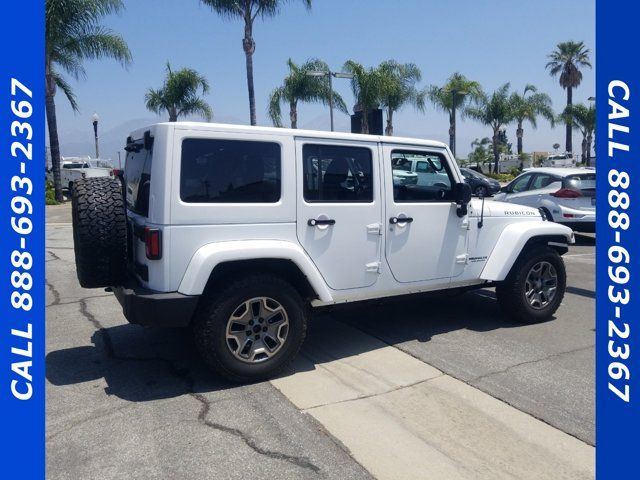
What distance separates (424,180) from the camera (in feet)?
16.8

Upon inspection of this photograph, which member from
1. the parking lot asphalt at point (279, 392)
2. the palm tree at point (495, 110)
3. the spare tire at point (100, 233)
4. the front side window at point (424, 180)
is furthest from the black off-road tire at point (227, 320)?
the palm tree at point (495, 110)

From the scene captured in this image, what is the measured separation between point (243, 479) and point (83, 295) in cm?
515

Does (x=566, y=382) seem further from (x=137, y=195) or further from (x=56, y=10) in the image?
(x=56, y=10)

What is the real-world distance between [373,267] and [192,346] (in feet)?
5.48

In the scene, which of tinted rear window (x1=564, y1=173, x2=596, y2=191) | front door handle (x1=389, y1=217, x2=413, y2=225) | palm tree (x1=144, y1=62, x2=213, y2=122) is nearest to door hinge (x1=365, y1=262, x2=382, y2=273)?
front door handle (x1=389, y1=217, x2=413, y2=225)

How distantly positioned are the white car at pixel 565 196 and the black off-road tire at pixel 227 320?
849 cm

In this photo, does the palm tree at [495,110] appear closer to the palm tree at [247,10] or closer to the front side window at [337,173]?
the palm tree at [247,10]

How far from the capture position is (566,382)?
426 cm

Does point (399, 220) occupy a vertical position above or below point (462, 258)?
above

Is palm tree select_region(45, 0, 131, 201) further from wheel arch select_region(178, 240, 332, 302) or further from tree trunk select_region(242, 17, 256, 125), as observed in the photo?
wheel arch select_region(178, 240, 332, 302)

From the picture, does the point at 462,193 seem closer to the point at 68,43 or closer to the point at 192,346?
the point at 192,346

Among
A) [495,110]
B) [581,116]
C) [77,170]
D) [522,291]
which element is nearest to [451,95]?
[495,110]

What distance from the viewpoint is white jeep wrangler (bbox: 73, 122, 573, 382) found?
390 centimetres

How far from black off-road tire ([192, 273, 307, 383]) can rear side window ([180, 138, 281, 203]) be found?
65 cm
